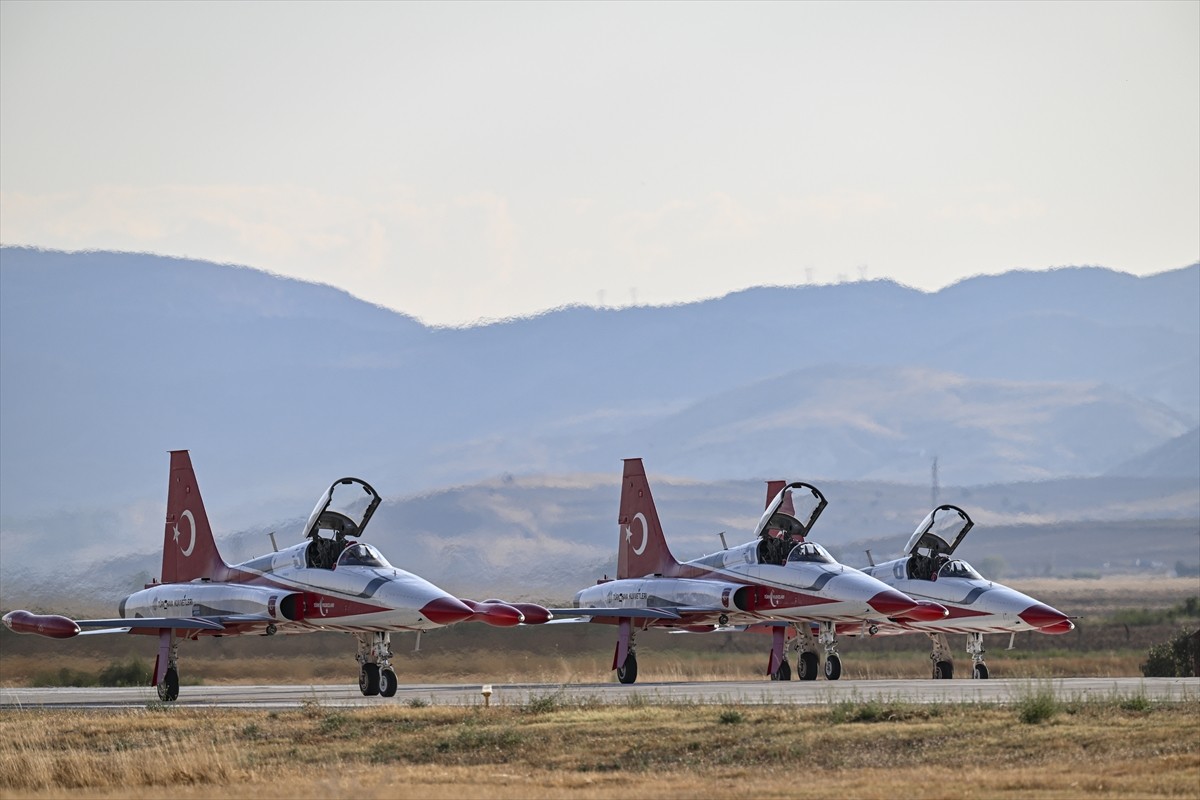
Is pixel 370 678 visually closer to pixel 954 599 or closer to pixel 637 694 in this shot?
pixel 637 694

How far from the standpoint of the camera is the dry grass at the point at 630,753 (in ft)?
59.5

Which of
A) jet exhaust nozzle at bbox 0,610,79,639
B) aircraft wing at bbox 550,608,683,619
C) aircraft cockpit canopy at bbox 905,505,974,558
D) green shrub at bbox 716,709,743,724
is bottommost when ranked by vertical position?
green shrub at bbox 716,709,743,724

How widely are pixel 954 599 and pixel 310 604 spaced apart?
45.2ft

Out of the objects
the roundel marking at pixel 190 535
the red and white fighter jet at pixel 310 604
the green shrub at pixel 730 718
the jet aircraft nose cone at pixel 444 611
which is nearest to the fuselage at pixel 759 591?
the red and white fighter jet at pixel 310 604

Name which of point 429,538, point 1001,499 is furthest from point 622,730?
point 1001,499

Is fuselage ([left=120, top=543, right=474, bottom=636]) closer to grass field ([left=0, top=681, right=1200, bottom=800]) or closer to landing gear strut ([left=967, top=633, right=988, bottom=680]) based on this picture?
grass field ([left=0, top=681, right=1200, bottom=800])

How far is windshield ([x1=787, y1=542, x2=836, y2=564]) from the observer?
35.9 m

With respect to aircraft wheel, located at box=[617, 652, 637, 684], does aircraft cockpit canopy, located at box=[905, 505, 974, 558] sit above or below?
above

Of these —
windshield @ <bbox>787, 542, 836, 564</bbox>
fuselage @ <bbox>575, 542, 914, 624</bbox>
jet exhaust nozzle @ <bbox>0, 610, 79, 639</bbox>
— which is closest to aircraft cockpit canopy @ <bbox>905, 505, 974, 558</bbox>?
fuselage @ <bbox>575, 542, 914, 624</bbox>

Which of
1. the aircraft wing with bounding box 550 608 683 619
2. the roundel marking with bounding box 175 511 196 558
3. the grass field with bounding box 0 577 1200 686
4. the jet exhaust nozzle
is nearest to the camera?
the jet exhaust nozzle

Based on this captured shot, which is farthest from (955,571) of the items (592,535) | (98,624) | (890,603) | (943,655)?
(592,535)

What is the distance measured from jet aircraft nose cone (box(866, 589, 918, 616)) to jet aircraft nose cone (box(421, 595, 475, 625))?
814cm

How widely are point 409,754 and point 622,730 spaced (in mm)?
2715

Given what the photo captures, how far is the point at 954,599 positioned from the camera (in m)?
37.3
